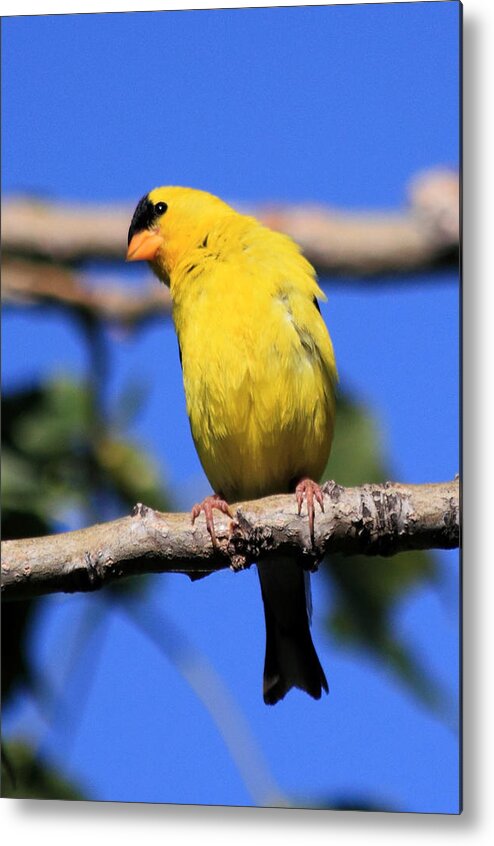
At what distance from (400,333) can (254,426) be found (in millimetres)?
309

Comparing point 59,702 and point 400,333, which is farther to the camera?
point 59,702

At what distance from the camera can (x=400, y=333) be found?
91.0 inches

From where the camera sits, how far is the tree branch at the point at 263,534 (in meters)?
2.14

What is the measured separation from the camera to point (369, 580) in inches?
92.4

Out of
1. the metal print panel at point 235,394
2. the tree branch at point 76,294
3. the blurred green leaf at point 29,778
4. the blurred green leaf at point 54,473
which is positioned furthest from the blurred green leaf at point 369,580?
the blurred green leaf at point 29,778

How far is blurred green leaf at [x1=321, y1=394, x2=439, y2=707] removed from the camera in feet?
7.39

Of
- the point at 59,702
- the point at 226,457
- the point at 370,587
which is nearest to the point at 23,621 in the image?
the point at 59,702

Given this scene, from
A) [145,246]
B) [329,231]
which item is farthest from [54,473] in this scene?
[329,231]

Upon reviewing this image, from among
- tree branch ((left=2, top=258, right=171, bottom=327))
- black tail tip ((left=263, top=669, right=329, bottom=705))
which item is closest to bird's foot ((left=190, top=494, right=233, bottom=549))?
black tail tip ((left=263, top=669, right=329, bottom=705))

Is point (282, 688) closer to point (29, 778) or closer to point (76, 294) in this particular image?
point (29, 778)

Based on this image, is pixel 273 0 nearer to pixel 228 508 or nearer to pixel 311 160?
pixel 311 160

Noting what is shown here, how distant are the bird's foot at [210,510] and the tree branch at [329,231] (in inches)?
20.0

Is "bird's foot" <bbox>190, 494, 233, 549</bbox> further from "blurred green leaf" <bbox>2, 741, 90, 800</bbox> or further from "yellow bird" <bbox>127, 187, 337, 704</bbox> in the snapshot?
"blurred green leaf" <bbox>2, 741, 90, 800</bbox>

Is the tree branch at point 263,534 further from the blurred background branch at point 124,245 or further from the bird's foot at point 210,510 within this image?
the blurred background branch at point 124,245
